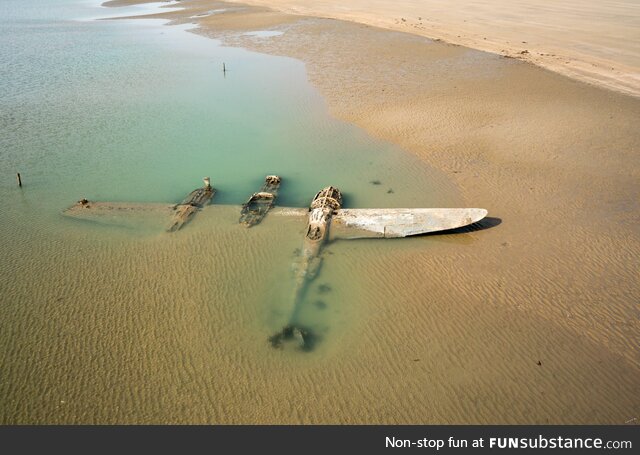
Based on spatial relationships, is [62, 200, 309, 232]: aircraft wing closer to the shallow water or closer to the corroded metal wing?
the corroded metal wing

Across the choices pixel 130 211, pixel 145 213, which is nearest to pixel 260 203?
pixel 145 213

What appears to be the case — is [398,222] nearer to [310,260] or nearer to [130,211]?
[310,260]

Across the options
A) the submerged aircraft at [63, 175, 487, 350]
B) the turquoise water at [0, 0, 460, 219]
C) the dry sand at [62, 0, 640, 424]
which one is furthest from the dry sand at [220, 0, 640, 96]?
the submerged aircraft at [63, 175, 487, 350]

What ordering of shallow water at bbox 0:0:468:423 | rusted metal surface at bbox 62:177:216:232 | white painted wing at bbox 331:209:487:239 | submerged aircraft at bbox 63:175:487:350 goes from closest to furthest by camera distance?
shallow water at bbox 0:0:468:423
submerged aircraft at bbox 63:175:487:350
white painted wing at bbox 331:209:487:239
rusted metal surface at bbox 62:177:216:232

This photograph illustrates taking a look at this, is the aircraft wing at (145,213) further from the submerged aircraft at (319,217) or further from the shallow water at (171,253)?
the shallow water at (171,253)

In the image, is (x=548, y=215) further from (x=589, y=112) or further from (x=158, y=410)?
(x=158, y=410)
